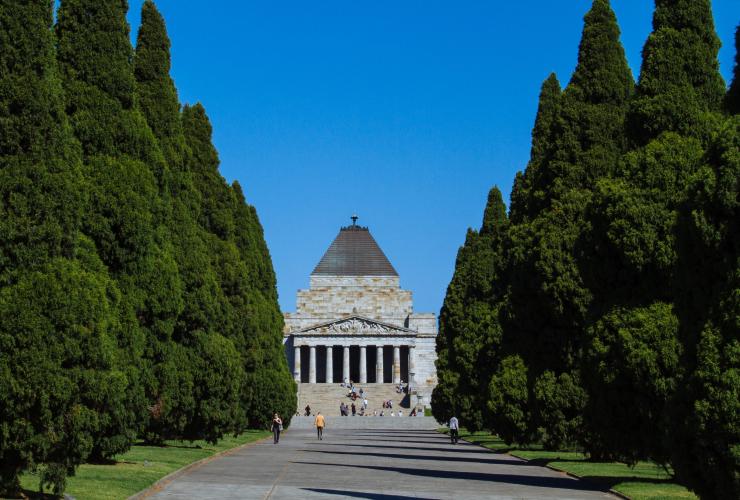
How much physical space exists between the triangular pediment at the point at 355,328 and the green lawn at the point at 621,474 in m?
75.5

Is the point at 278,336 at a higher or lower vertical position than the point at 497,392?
higher

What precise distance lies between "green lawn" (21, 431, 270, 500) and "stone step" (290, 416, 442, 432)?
40.7 m

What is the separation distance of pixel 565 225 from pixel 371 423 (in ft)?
156

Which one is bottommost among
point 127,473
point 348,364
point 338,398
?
point 127,473

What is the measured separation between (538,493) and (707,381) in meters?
7.92

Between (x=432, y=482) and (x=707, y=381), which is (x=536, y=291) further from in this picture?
(x=707, y=381)

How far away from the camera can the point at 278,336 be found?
163ft

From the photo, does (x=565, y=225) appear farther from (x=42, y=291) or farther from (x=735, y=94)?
(x=42, y=291)

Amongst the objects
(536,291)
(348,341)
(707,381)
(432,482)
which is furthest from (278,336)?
(348,341)

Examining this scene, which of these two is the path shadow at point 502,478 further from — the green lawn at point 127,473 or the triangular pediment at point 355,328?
the triangular pediment at point 355,328

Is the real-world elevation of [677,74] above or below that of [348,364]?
below

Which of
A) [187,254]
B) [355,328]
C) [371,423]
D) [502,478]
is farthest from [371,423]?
[502,478]

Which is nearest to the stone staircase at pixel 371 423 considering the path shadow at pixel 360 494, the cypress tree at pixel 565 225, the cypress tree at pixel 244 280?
the cypress tree at pixel 244 280

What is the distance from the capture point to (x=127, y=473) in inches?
834
